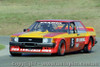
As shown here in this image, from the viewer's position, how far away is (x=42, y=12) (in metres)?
47.4

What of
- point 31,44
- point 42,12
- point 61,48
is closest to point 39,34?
point 31,44

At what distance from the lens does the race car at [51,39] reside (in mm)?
13617

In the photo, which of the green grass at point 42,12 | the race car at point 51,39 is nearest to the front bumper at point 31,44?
the race car at point 51,39

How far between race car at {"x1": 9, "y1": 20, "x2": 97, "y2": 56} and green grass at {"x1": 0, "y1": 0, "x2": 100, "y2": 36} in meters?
19.2

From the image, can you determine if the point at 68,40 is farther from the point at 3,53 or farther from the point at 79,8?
the point at 79,8

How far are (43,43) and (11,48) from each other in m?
1.25

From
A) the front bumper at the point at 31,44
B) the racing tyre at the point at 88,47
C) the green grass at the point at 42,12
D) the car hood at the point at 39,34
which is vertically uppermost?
the green grass at the point at 42,12

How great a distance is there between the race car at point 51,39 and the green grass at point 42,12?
1923 cm

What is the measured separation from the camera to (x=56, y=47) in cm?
1370

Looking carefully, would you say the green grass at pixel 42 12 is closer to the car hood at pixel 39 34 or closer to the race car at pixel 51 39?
the race car at pixel 51 39

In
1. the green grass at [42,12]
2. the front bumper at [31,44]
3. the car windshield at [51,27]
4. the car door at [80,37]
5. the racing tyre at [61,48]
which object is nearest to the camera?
the front bumper at [31,44]

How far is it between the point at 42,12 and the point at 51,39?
1335 inches

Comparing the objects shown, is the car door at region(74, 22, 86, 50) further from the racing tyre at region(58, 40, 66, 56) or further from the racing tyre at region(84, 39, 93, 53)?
the racing tyre at region(58, 40, 66, 56)

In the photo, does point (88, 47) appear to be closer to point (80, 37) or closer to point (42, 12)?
point (80, 37)
